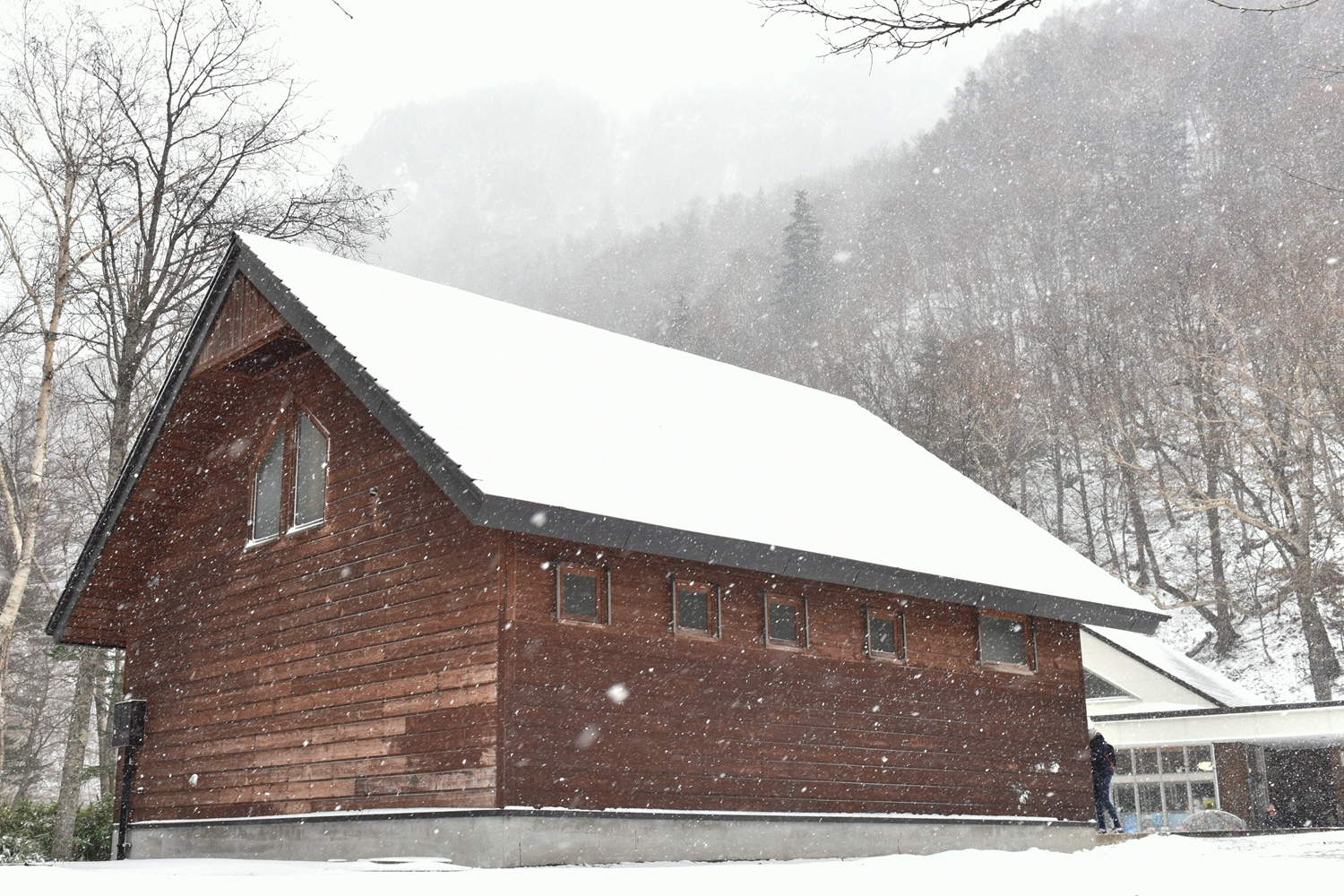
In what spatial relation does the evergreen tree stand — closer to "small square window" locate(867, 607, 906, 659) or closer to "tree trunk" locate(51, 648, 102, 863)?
"tree trunk" locate(51, 648, 102, 863)

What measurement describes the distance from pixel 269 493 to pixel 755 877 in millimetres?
6877

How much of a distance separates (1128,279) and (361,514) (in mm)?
33907

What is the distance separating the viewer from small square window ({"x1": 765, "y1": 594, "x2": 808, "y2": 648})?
36.6ft

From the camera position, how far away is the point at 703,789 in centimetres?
1015

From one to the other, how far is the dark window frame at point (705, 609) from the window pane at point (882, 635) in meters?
2.12

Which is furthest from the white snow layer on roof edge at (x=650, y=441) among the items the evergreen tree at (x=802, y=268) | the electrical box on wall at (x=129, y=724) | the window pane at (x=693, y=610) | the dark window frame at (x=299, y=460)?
the evergreen tree at (x=802, y=268)

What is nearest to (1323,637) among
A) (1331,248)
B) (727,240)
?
(1331,248)

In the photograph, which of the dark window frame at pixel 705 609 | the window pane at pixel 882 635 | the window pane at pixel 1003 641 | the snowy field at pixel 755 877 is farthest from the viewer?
the window pane at pixel 1003 641

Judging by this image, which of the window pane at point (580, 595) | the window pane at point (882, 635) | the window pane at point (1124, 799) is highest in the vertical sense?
the window pane at point (580, 595)

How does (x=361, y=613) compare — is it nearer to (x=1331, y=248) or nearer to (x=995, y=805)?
(x=995, y=805)

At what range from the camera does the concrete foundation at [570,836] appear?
8695mm

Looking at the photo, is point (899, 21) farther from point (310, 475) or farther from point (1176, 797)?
point (1176, 797)

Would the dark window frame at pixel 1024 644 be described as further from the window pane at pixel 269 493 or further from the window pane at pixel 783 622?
the window pane at pixel 269 493

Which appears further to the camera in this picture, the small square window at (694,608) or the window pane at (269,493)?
the window pane at (269,493)
